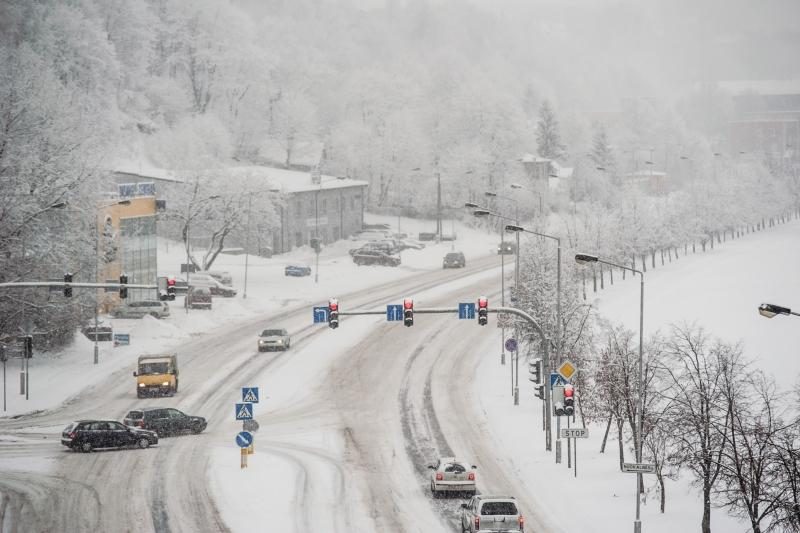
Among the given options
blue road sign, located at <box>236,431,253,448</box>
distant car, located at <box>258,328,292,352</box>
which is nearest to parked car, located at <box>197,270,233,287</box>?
distant car, located at <box>258,328,292,352</box>

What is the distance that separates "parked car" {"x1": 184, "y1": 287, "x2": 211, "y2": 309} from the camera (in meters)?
75.5

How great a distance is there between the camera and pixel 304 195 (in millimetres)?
108812

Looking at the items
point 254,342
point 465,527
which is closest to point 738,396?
point 465,527

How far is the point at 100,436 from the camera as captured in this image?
141 ft

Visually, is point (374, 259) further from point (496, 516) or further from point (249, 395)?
point (496, 516)

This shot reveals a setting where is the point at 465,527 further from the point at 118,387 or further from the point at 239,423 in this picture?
the point at 118,387

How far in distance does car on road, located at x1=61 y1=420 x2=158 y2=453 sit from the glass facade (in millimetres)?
31947

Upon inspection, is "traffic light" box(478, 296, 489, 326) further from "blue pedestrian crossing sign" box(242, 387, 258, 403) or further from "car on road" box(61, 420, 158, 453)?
"car on road" box(61, 420, 158, 453)

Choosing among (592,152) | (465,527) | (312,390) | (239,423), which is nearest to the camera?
(465,527)

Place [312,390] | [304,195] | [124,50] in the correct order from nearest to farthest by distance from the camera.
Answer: [312,390] < [304,195] < [124,50]

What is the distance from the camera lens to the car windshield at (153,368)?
53812 mm

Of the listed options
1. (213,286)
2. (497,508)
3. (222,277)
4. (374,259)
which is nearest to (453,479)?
(497,508)

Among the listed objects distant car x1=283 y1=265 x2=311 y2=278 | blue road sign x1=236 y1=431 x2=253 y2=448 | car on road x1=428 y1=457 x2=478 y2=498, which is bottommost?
car on road x1=428 y1=457 x2=478 y2=498

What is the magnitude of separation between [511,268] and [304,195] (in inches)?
938
